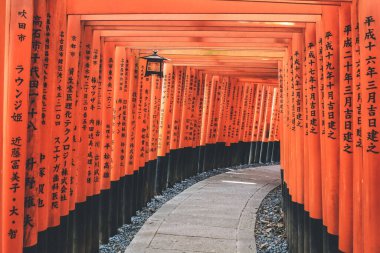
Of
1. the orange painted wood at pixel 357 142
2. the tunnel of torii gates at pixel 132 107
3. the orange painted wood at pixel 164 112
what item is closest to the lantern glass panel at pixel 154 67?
the tunnel of torii gates at pixel 132 107

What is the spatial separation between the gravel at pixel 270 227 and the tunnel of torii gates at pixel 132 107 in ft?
1.70

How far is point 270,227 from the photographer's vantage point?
9.12 metres

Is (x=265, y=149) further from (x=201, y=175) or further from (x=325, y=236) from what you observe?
(x=325, y=236)

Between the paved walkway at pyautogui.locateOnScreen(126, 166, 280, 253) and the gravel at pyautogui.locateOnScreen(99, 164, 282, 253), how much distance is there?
0.26 m

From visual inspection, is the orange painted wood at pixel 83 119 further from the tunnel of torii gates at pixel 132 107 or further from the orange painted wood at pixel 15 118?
the orange painted wood at pixel 15 118

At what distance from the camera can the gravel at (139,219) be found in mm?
7695

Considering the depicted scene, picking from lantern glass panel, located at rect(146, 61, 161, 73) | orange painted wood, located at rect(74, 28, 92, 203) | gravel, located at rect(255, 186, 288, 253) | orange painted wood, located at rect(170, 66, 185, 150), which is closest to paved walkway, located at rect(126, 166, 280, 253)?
gravel, located at rect(255, 186, 288, 253)

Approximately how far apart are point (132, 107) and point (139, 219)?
2.72 m

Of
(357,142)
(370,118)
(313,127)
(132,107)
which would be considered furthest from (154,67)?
(370,118)

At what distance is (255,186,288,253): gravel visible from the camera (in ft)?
25.6

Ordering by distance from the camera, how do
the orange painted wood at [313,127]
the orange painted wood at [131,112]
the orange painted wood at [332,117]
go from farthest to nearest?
1. the orange painted wood at [131,112]
2. the orange painted wood at [313,127]
3. the orange painted wood at [332,117]

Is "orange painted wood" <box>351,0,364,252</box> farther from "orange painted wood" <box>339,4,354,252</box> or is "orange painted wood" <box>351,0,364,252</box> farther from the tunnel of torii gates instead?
"orange painted wood" <box>339,4,354,252</box>

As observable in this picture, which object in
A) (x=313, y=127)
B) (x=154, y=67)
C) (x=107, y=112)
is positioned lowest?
(x=313, y=127)

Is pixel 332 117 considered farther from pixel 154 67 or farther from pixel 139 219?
pixel 139 219
